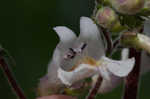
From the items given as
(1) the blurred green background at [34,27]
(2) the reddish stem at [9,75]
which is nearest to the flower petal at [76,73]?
(2) the reddish stem at [9,75]

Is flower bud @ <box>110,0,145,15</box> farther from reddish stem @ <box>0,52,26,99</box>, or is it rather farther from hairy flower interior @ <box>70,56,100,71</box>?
reddish stem @ <box>0,52,26,99</box>

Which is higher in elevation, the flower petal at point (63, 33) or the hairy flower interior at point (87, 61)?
the flower petal at point (63, 33)

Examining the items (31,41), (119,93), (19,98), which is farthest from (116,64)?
(31,41)

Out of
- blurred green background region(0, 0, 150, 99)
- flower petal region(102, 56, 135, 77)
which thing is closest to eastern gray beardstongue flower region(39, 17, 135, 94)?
flower petal region(102, 56, 135, 77)

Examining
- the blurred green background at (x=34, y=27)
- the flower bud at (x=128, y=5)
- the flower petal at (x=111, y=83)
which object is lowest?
the blurred green background at (x=34, y=27)

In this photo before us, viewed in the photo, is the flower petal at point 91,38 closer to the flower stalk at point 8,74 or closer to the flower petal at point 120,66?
the flower petal at point 120,66

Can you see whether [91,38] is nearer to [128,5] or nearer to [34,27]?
[128,5]

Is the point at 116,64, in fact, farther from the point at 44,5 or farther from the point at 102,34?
the point at 44,5
